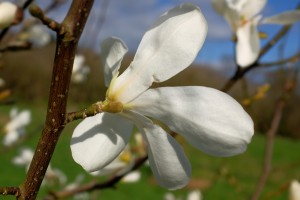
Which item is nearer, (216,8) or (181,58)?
(181,58)

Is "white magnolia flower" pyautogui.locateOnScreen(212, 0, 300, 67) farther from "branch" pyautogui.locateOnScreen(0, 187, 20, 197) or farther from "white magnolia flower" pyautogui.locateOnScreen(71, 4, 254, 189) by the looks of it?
"branch" pyautogui.locateOnScreen(0, 187, 20, 197)

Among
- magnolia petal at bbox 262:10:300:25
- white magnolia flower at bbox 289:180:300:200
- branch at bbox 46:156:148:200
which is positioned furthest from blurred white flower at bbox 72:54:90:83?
white magnolia flower at bbox 289:180:300:200

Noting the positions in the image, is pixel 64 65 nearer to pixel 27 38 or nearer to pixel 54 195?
pixel 54 195

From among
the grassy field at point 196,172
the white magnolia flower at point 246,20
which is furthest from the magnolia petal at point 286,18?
the grassy field at point 196,172

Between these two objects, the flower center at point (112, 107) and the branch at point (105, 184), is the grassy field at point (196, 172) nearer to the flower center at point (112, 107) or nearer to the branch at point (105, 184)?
the branch at point (105, 184)

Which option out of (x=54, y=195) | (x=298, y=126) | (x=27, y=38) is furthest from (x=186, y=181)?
(x=298, y=126)

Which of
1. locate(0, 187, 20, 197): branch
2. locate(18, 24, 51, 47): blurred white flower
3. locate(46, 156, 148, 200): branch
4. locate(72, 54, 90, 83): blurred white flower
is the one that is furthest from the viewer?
locate(72, 54, 90, 83): blurred white flower

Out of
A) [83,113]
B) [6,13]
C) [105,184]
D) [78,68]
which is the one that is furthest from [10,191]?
[78,68]
